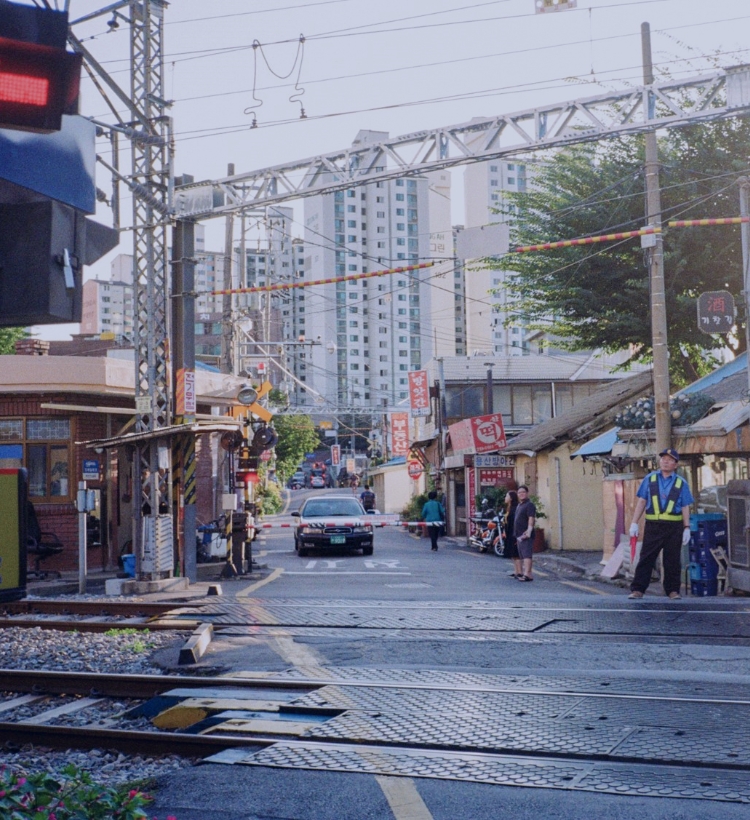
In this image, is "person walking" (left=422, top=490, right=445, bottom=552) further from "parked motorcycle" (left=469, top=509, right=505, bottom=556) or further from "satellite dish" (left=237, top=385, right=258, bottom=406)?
"satellite dish" (left=237, top=385, right=258, bottom=406)

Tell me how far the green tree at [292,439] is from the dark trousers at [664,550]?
4757cm

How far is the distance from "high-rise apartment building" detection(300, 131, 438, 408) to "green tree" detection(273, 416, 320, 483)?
53487 millimetres

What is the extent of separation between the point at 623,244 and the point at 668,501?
1282 cm

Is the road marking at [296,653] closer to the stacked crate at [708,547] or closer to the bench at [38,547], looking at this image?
the stacked crate at [708,547]

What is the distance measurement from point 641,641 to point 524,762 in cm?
439

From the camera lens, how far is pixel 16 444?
2328 cm

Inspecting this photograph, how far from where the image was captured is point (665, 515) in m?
12.7

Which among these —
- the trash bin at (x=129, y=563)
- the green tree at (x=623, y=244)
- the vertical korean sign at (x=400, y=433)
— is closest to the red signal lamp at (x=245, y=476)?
the trash bin at (x=129, y=563)

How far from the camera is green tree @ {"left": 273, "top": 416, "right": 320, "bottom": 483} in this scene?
6138cm

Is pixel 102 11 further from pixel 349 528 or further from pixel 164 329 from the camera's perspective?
pixel 349 528

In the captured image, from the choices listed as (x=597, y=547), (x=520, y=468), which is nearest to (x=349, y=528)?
(x=597, y=547)

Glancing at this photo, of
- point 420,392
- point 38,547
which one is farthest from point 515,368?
point 38,547

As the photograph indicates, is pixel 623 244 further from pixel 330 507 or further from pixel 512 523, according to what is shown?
pixel 330 507

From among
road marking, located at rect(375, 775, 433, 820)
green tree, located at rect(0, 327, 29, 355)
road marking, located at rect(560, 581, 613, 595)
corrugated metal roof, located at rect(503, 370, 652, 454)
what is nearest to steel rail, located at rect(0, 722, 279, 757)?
road marking, located at rect(375, 775, 433, 820)
